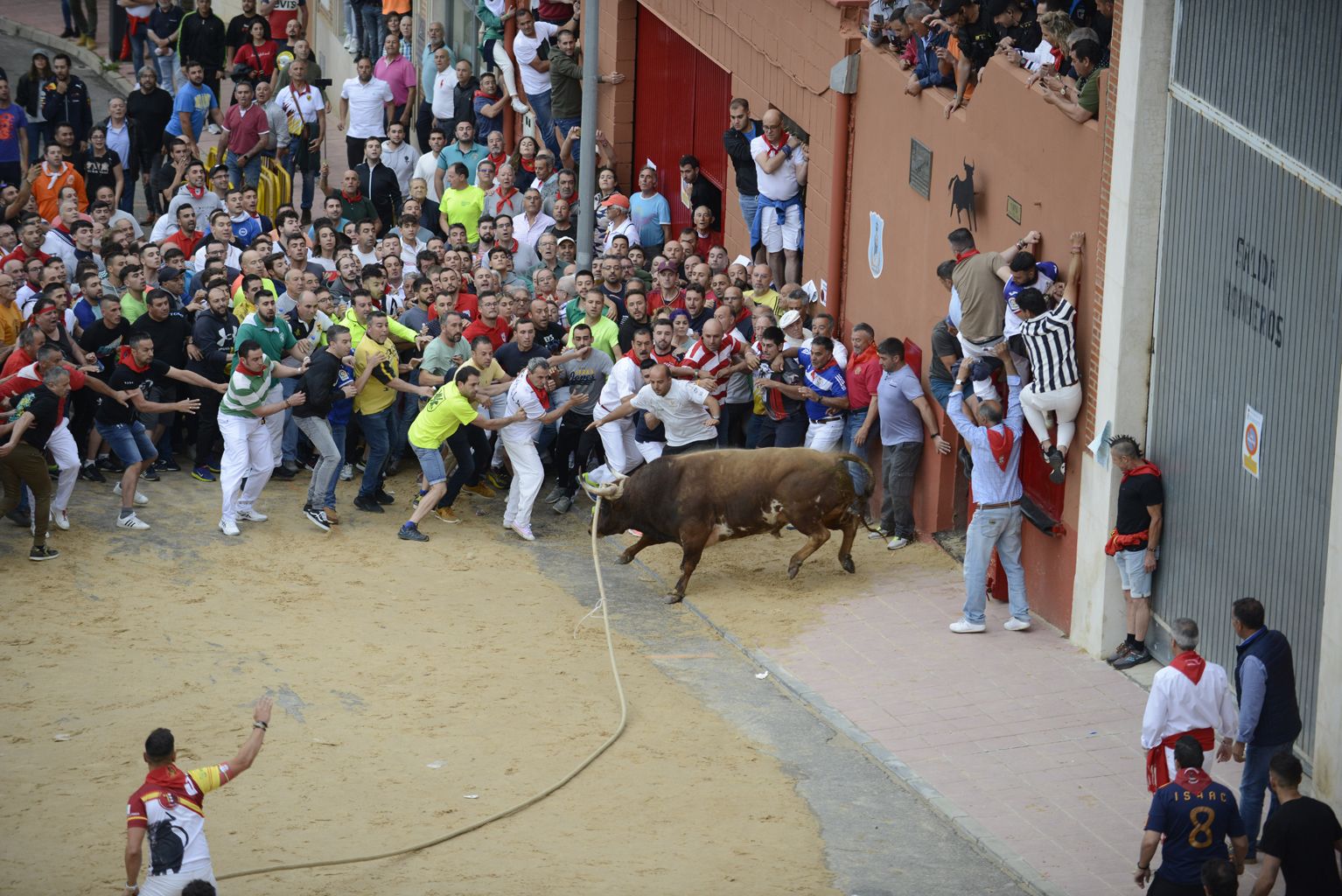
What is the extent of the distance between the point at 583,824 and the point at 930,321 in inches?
255

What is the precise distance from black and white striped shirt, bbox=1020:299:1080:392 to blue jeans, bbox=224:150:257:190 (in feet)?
42.9

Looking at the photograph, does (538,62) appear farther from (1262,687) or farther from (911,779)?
(1262,687)

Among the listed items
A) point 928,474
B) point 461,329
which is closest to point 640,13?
point 461,329

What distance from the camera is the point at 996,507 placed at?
44.7 feet

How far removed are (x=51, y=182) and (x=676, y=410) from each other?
9.37 meters

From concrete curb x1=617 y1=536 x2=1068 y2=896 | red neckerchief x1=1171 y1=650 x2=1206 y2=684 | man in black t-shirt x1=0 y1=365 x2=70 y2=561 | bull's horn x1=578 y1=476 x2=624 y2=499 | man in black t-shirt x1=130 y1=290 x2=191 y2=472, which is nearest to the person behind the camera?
red neckerchief x1=1171 y1=650 x2=1206 y2=684

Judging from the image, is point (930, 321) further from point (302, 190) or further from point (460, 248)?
point (302, 190)

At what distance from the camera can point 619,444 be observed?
16.5 meters

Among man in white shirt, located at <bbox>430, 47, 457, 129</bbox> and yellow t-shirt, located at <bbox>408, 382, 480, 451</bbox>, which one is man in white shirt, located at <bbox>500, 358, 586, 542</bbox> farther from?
man in white shirt, located at <bbox>430, 47, 457, 129</bbox>

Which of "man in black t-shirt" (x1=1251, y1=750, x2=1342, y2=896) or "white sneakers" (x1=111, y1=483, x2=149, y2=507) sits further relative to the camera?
"white sneakers" (x1=111, y1=483, x2=149, y2=507)

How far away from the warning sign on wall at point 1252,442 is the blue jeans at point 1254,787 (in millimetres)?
2188

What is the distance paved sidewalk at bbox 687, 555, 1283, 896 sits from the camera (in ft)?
35.1

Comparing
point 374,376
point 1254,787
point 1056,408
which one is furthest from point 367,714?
point 1254,787

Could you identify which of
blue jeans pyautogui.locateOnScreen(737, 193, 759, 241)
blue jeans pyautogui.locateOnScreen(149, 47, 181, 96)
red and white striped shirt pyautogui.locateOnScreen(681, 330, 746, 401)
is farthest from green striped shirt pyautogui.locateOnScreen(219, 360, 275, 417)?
blue jeans pyautogui.locateOnScreen(149, 47, 181, 96)
